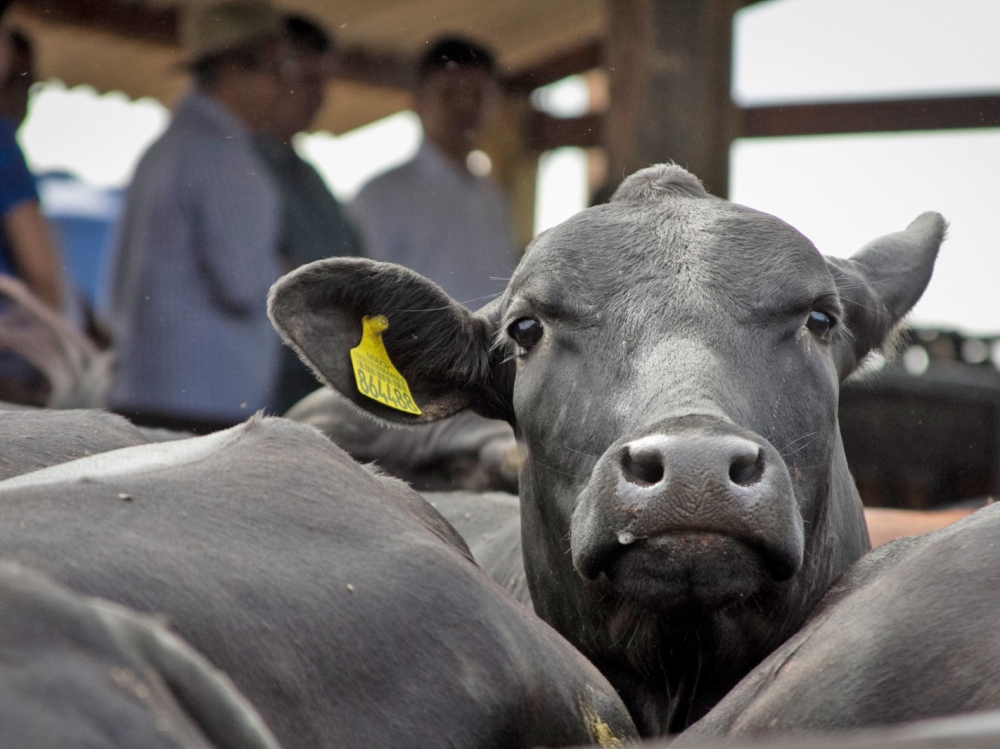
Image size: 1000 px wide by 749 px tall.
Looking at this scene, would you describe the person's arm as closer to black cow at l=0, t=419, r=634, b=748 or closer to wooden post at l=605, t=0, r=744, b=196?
wooden post at l=605, t=0, r=744, b=196

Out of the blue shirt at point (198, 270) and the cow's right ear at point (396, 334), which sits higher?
the cow's right ear at point (396, 334)

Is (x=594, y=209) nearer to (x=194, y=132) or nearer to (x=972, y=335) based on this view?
(x=194, y=132)

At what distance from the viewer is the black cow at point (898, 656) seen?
1.90 meters

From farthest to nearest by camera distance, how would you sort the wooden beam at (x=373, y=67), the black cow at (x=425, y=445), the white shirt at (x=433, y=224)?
1. the wooden beam at (x=373, y=67)
2. the white shirt at (x=433, y=224)
3. the black cow at (x=425, y=445)

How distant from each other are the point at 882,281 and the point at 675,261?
0.86 metres

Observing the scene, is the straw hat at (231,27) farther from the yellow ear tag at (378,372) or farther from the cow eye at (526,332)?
the cow eye at (526,332)

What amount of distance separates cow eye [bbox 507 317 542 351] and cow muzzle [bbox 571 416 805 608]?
2.13 ft

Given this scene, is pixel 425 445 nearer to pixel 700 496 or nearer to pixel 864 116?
pixel 700 496

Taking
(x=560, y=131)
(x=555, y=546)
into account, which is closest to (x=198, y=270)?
(x=555, y=546)

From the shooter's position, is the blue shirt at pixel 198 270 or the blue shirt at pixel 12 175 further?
the blue shirt at pixel 12 175

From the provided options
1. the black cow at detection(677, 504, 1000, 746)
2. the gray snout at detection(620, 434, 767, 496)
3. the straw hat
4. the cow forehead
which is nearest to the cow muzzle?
the gray snout at detection(620, 434, 767, 496)

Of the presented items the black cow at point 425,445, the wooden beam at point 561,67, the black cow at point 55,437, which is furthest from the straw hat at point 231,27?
the black cow at point 55,437

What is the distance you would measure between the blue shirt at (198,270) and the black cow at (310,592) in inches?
146

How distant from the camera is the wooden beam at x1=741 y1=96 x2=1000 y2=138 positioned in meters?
7.68
